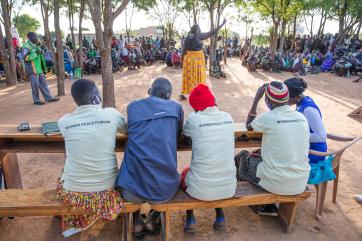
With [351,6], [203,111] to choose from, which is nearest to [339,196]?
[203,111]

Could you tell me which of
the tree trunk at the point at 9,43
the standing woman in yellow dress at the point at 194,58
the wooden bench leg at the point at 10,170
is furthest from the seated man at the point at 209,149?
the tree trunk at the point at 9,43

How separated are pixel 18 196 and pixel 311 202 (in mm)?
2879

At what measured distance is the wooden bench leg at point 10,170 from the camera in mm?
3053

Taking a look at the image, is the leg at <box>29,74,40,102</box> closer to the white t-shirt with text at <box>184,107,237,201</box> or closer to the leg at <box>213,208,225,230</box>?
the white t-shirt with text at <box>184,107,237,201</box>

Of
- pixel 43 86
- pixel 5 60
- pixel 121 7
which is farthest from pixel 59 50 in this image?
pixel 121 7

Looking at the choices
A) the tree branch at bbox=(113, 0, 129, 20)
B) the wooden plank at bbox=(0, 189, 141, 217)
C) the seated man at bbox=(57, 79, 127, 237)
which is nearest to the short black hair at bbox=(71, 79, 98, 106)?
the seated man at bbox=(57, 79, 127, 237)

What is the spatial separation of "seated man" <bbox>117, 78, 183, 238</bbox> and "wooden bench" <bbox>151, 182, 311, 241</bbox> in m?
0.08

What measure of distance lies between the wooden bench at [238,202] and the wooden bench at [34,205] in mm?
266

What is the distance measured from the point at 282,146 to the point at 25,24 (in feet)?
164

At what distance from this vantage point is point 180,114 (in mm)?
2551

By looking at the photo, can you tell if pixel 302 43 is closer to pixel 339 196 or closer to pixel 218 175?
pixel 339 196

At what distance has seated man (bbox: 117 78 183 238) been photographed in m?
2.34

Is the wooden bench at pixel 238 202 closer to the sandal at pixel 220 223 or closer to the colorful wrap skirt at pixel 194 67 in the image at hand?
the sandal at pixel 220 223

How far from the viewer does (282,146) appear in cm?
256
